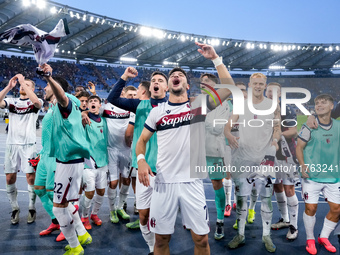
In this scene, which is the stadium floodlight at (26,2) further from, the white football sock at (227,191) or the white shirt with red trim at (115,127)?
the white football sock at (227,191)

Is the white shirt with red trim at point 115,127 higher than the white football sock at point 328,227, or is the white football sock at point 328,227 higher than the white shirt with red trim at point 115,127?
the white shirt with red trim at point 115,127

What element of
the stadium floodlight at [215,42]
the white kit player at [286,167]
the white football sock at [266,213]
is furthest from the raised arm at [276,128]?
the stadium floodlight at [215,42]

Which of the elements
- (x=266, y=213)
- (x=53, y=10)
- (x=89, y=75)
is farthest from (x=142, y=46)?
(x=266, y=213)

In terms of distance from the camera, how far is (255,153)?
380cm

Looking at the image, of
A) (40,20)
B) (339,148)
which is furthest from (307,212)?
(40,20)

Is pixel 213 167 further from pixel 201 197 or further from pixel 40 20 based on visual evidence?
pixel 40 20

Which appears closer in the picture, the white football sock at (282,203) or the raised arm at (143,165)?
the raised arm at (143,165)

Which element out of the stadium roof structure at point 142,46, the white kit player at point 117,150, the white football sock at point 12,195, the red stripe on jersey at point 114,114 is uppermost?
the stadium roof structure at point 142,46

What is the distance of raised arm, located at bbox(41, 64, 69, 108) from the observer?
9.30 feet

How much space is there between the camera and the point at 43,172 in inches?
157

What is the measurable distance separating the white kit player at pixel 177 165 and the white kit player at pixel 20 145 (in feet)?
8.98

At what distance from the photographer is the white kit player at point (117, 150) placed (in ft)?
15.4

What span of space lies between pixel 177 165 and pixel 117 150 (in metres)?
2.34

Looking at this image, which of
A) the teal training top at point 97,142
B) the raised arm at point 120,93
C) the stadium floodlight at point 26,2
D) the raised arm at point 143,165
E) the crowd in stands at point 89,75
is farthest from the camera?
the crowd in stands at point 89,75
